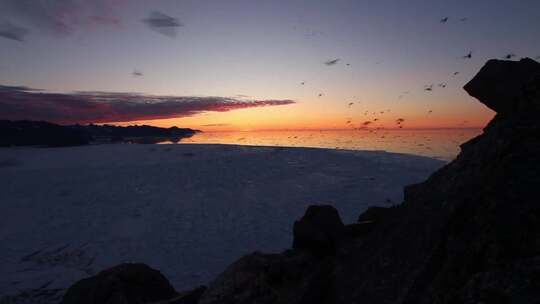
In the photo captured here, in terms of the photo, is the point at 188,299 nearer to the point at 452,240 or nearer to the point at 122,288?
the point at 122,288

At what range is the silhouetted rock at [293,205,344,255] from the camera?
27.7 ft

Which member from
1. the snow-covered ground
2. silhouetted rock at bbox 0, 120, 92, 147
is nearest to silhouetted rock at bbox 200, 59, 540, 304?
the snow-covered ground

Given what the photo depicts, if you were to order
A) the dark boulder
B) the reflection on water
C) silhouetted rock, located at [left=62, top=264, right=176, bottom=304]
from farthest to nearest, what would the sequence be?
1. the reflection on water
2. silhouetted rock, located at [left=62, top=264, right=176, bottom=304]
3. the dark boulder

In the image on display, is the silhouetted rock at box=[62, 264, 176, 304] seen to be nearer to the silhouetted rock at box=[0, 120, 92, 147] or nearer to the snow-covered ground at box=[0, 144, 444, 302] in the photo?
the snow-covered ground at box=[0, 144, 444, 302]

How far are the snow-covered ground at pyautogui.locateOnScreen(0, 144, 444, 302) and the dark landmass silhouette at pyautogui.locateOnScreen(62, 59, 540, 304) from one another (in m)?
6.19

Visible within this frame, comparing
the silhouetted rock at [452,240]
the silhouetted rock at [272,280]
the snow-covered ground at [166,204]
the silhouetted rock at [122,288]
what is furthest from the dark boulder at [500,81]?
the snow-covered ground at [166,204]

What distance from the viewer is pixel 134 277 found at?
10328mm

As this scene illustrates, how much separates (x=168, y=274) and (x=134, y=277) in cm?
467

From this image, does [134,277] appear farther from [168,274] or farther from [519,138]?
[519,138]

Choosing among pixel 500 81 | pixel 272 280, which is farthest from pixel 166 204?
pixel 500 81

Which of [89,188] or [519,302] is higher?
[519,302]

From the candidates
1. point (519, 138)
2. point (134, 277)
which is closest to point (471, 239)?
point (519, 138)

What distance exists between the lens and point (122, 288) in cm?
985

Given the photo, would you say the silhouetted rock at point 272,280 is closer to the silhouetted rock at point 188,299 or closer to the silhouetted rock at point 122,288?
the silhouetted rock at point 188,299
